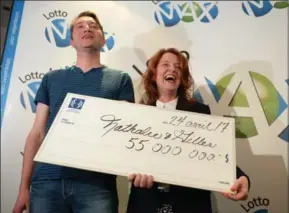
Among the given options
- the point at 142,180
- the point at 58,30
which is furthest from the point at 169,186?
the point at 58,30

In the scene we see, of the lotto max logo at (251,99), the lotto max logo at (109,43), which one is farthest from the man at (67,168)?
the lotto max logo at (251,99)

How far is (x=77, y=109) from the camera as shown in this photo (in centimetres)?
98

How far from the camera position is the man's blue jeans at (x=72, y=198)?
94 centimetres

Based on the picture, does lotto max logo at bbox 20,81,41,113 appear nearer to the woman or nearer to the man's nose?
the woman

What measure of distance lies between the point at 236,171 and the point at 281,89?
0.60 meters

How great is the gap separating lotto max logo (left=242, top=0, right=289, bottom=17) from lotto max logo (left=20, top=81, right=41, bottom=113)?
1024mm

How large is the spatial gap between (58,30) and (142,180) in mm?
961

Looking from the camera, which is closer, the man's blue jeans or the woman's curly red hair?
the man's blue jeans

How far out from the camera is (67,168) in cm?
97

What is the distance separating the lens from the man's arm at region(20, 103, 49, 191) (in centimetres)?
105

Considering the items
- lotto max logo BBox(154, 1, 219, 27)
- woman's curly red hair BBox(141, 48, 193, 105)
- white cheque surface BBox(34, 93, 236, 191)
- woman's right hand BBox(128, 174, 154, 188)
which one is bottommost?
woman's right hand BBox(128, 174, 154, 188)

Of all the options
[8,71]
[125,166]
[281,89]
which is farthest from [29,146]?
[281,89]

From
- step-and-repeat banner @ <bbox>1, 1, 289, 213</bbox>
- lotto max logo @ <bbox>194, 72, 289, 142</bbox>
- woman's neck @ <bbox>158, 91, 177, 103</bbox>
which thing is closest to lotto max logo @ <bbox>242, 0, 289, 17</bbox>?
step-and-repeat banner @ <bbox>1, 1, 289, 213</bbox>

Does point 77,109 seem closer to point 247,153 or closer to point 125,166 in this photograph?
point 125,166
